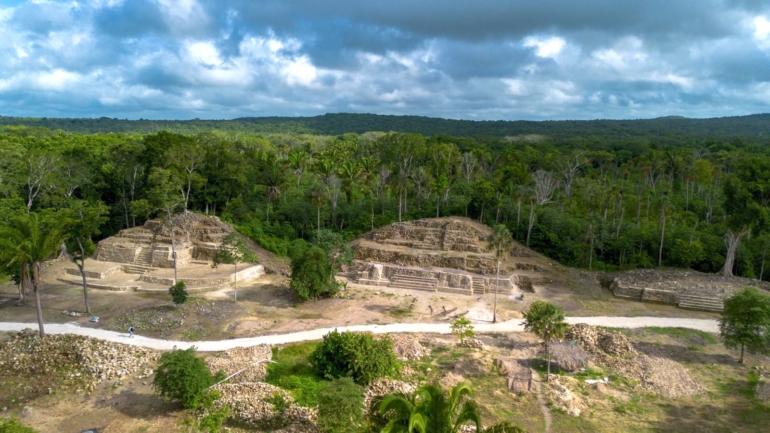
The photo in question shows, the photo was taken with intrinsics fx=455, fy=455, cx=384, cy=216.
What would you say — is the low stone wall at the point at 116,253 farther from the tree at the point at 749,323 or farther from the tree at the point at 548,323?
the tree at the point at 749,323

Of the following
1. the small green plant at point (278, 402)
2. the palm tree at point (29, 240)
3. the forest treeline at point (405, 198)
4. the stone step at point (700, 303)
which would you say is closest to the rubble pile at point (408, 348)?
the small green plant at point (278, 402)

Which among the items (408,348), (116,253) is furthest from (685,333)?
(116,253)

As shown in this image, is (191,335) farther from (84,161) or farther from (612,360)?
(84,161)

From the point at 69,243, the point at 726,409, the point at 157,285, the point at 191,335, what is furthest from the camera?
the point at 157,285

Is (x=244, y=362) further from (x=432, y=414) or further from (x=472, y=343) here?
(x=432, y=414)

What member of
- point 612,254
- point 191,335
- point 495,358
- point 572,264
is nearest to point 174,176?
point 191,335
